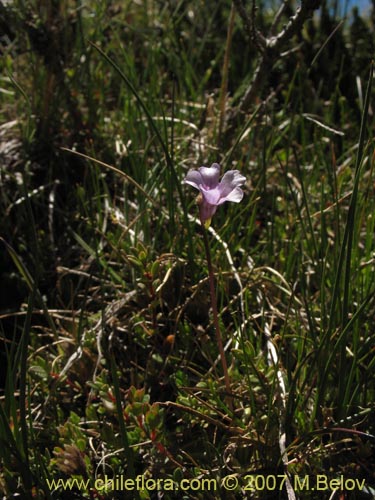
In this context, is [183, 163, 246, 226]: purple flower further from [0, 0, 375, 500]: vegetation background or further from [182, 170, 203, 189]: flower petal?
[0, 0, 375, 500]: vegetation background

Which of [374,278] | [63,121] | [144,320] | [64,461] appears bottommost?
[64,461]

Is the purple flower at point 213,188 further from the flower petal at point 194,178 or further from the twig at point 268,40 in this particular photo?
the twig at point 268,40

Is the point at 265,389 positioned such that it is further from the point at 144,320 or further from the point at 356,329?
the point at 144,320

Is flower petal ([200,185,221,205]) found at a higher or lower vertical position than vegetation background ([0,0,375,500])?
higher

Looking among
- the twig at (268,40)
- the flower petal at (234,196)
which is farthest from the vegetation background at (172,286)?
the flower petal at (234,196)

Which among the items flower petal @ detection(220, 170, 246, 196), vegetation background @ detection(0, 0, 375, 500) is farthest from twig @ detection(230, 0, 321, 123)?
flower petal @ detection(220, 170, 246, 196)

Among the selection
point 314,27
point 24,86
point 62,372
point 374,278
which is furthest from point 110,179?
point 314,27

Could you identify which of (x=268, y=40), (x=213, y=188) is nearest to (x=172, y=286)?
(x=213, y=188)
